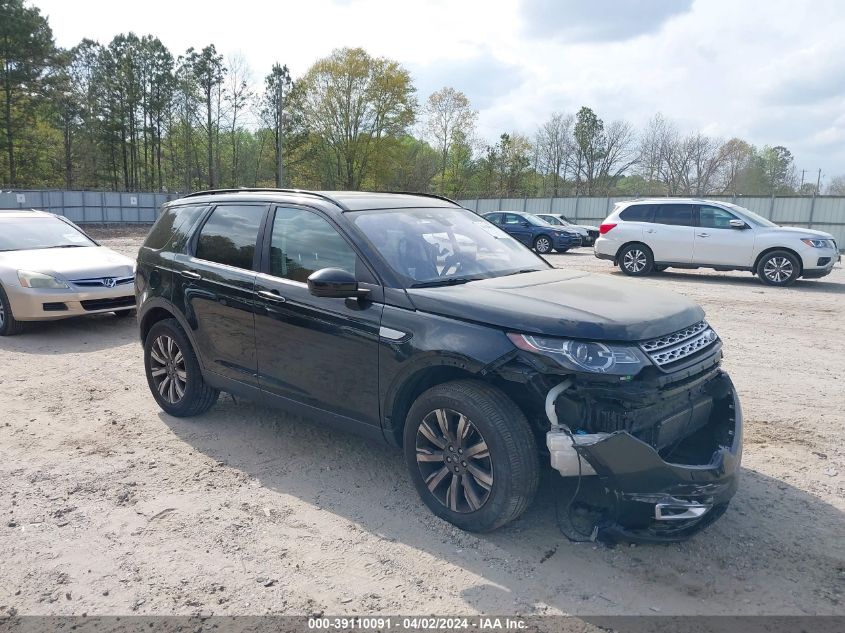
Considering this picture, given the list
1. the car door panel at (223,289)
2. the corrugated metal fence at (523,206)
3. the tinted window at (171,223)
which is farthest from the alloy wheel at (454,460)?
the corrugated metal fence at (523,206)

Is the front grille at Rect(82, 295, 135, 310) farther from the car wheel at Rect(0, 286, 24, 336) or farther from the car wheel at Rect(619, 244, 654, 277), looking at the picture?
the car wheel at Rect(619, 244, 654, 277)

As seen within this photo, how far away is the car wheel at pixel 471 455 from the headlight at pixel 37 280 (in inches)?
260

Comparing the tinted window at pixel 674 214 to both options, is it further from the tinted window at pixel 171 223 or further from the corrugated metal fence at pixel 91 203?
the corrugated metal fence at pixel 91 203

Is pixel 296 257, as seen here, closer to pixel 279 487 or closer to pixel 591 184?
pixel 279 487

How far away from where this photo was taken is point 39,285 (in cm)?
804

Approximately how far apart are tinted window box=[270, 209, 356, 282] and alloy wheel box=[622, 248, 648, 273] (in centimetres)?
1226

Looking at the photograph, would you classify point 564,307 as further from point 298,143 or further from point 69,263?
point 298,143

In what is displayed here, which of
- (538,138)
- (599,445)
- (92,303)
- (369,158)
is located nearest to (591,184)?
(538,138)

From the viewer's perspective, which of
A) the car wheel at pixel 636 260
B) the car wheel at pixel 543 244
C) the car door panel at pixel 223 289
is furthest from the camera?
the car wheel at pixel 543 244

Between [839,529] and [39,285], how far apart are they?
8739mm

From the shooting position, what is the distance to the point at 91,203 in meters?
34.3

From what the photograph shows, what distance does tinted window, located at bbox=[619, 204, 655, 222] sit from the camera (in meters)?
15.0

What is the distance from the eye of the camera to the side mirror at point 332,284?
141 inches

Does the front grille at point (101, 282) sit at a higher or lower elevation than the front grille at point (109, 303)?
higher
